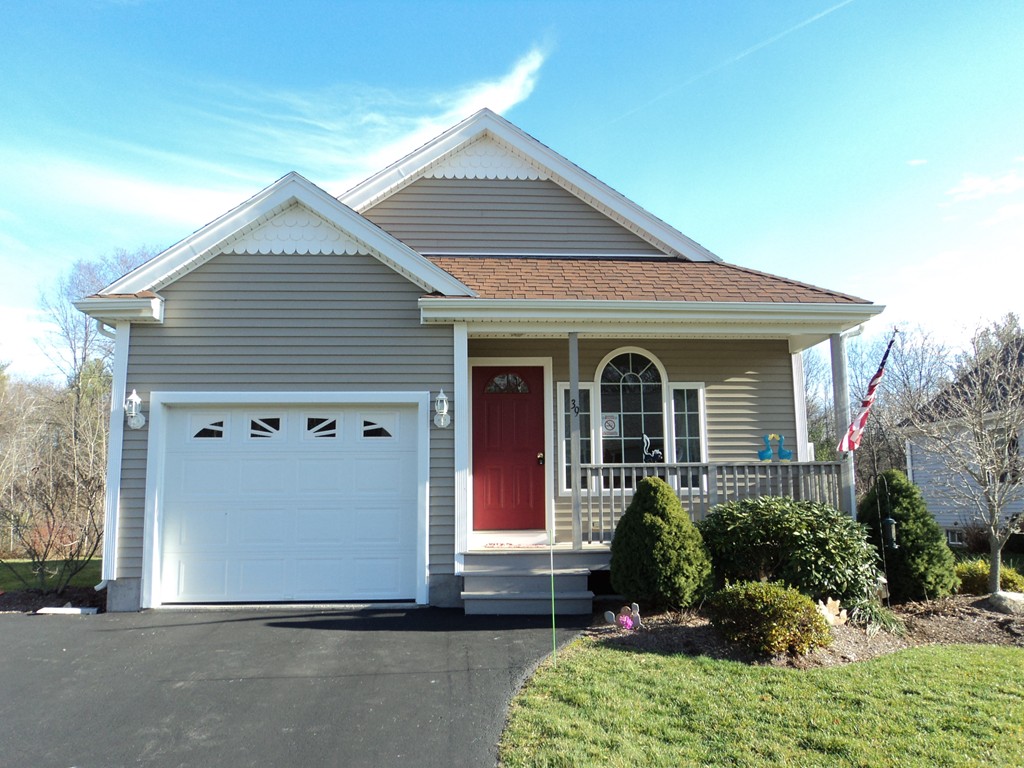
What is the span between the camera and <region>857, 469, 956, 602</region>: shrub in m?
6.55

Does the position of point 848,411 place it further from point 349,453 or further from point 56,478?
point 56,478

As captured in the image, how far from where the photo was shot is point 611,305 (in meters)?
7.23

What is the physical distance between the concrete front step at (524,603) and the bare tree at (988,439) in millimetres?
4401

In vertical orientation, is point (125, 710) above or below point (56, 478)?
below

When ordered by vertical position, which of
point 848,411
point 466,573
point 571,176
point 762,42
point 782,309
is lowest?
point 466,573

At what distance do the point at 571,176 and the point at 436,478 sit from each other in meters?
4.88

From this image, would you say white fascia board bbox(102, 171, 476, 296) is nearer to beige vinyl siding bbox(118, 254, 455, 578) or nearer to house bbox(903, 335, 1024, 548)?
beige vinyl siding bbox(118, 254, 455, 578)

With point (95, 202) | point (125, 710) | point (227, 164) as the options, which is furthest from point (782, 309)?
point (95, 202)

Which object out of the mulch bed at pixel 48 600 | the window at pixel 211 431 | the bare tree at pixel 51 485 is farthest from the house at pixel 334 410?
the bare tree at pixel 51 485

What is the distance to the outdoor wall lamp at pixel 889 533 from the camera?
6.38 m

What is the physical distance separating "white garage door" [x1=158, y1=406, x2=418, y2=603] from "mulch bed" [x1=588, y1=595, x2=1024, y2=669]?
8.69ft

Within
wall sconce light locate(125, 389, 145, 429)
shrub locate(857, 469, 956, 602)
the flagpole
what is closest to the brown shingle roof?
the flagpole

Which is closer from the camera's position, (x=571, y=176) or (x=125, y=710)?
(x=125, y=710)

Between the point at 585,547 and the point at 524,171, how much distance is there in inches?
216
